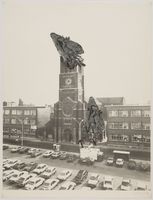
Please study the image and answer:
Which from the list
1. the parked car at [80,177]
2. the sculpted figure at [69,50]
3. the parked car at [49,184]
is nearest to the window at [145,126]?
the parked car at [80,177]

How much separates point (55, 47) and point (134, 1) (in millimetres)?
657

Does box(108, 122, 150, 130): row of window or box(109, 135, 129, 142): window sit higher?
box(108, 122, 150, 130): row of window

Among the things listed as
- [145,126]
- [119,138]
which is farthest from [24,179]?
[145,126]

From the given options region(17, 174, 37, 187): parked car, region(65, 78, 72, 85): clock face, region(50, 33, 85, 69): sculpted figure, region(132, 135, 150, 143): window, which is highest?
region(50, 33, 85, 69): sculpted figure

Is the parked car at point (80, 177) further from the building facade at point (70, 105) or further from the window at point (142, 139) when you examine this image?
the window at point (142, 139)

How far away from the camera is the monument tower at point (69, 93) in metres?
1.85

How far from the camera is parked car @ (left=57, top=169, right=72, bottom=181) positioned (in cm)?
182

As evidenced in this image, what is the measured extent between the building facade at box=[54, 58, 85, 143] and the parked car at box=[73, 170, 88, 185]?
0.72ft

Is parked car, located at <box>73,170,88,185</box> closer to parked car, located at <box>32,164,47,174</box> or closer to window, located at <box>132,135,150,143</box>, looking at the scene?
parked car, located at <box>32,164,47,174</box>

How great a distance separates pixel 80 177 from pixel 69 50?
90 cm

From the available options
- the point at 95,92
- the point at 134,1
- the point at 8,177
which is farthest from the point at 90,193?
the point at 134,1

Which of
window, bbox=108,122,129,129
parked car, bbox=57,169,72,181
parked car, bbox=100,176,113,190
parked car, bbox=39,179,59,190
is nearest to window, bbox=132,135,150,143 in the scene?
window, bbox=108,122,129,129

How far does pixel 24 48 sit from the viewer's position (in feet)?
6.21

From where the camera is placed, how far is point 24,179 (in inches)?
72.1
